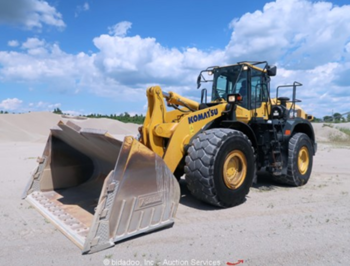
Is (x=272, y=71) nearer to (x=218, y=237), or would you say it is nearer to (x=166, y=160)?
(x=166, y=160)

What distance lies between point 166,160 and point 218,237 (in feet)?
4.78

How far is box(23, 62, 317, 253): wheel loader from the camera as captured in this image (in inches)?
147

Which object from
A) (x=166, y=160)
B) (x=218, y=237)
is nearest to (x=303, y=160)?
(x=166, y=160)

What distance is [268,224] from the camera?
441 centimetres

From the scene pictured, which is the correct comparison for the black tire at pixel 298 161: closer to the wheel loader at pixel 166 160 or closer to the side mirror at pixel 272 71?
the wheel loader at pixel 166 160

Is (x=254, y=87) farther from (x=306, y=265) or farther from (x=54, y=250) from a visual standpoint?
(x=54, y=250)

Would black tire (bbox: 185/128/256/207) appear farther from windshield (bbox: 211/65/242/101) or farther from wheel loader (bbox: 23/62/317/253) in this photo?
windshield (bbox: 211/65/242/101)

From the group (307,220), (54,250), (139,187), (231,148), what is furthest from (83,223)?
(307,220)

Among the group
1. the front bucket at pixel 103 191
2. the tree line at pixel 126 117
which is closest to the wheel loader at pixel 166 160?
the front bucket at pixel 103 191

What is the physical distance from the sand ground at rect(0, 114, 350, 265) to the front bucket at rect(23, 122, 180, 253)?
0.48 feet

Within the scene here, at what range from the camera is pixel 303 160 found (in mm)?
7523

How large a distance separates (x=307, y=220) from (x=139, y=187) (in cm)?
256

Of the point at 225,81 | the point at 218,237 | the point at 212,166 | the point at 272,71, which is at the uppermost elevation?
the point at 272,71

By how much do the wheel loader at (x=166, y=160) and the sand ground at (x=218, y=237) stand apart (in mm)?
177
